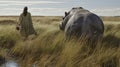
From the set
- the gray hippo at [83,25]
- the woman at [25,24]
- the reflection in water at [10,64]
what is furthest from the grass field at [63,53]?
the woman at [25,24]

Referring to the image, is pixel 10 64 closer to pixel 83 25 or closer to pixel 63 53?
pixel 63 53

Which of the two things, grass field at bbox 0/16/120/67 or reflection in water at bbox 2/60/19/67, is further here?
reflection in water at bbox 2/60/19/67

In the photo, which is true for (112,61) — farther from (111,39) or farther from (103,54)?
(111,39)

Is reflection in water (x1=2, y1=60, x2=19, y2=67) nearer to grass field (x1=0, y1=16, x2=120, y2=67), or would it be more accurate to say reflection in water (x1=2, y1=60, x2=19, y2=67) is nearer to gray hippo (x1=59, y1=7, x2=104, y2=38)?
grass field (x1=0, y1=16, x2=120, y2=67)

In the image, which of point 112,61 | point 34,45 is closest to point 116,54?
point 112,61

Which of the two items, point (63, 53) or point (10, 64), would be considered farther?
point (10, 64)

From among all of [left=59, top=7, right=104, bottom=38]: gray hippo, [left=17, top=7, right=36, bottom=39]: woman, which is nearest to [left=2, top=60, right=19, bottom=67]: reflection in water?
[left=59, top=7, right=104, bottom=38]: gray hippo

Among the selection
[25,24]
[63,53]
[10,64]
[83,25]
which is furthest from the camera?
[25,24]

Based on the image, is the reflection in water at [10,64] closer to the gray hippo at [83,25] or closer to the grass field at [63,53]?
the grass field at [63,53]

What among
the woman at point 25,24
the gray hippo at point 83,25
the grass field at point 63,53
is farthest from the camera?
the woman at point 25,24

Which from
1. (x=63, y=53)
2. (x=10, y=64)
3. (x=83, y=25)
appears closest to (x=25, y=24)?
(x=83, y=25)

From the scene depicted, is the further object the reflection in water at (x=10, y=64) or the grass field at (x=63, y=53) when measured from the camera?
the reflection in water at (x=10, y=64)

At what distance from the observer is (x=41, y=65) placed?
8.70 metres

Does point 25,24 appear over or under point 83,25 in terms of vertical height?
under
